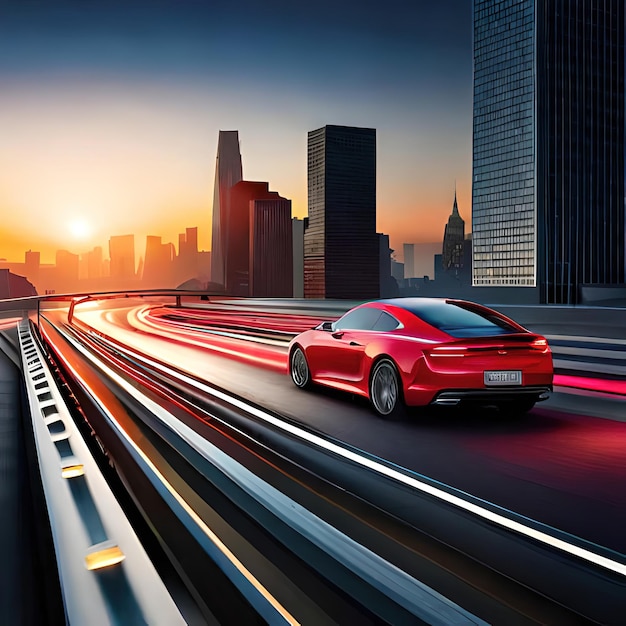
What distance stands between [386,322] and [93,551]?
5.61 metres

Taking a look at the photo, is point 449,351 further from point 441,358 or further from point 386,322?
point 386,322

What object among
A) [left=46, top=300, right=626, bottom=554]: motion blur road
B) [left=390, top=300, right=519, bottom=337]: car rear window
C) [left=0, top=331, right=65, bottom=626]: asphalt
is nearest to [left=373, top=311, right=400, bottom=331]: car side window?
[left=390, top=300, right=519, bottom=337]: car rear window

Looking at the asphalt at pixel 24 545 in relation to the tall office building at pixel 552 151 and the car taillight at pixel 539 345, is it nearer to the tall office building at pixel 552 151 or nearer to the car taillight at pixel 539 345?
the car taillight at pixel 539 345

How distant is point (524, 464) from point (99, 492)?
3459mm

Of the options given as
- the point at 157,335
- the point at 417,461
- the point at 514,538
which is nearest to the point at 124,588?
the point at 514,538

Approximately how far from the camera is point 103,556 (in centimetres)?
348

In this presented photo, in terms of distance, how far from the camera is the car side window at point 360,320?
906cm

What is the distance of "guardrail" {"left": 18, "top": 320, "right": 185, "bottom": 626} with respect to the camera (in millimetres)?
2877

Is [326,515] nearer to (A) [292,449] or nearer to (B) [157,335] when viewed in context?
(A) [292,449]

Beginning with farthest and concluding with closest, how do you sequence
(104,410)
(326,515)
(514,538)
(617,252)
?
(617,252)
(104,410)
(326,515)
(514,538)

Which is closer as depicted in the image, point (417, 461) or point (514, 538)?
point (514, 538)

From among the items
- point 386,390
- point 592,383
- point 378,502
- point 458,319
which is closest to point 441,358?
point 458,319

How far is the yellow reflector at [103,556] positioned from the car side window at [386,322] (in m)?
5.30

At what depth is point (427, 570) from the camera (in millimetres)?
3578
